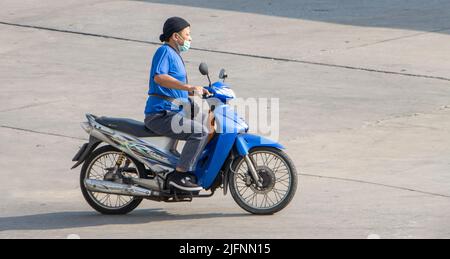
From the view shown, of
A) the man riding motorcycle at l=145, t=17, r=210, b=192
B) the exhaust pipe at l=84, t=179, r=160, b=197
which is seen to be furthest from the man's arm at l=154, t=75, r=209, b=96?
the exhaust pipe at l=84, t=179, r=160, b=197

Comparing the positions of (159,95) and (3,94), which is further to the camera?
(3,94)

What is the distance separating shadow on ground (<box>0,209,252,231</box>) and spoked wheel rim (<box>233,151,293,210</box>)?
0.18 metres

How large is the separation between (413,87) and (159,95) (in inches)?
233

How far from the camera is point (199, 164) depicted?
1046 centimetres

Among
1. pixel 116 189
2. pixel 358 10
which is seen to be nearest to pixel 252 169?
pixel 116 189

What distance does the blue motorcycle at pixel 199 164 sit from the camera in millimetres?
10308

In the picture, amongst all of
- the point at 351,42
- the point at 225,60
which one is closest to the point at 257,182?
the point at 225,60

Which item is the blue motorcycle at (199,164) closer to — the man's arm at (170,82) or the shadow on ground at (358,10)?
the man's arm at (170,82)

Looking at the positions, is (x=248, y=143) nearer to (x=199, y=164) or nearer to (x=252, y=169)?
(x=252, y=169)

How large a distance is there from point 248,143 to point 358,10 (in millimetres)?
10447

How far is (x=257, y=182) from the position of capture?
10.4 meters

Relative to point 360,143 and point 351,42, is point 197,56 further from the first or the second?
point 360,143

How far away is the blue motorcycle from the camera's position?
10308 millimetres

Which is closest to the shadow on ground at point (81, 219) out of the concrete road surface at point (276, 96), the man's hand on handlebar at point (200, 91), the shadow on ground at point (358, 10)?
the concrete road surface at point (276, 96)
